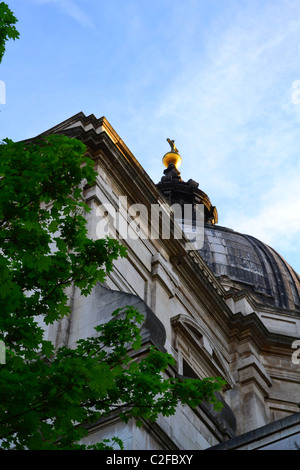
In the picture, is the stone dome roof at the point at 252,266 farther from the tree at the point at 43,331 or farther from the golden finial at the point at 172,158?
the tree at the point at 43,331

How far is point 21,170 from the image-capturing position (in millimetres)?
11297

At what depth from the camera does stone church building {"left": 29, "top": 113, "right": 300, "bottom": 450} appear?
15242mm

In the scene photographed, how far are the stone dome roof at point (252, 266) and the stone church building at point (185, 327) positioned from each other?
1466cm

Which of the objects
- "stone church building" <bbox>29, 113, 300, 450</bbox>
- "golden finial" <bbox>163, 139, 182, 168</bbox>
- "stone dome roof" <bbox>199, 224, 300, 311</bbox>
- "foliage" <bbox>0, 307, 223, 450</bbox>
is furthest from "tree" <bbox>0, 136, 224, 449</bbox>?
"golden finial" <bbox>163, 139, 182, 168</bbox>

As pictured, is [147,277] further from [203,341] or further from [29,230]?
[29,230]

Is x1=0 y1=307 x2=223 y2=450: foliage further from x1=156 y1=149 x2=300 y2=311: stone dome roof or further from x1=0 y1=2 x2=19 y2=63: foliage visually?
x1=156 y1=149 x2=300 y2=311: stone dome roof

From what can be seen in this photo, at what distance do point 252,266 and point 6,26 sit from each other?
38.6 m

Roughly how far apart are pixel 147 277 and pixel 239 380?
20.7 ft

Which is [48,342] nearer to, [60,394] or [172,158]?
[60,394]

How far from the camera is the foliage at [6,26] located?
40.1 ft

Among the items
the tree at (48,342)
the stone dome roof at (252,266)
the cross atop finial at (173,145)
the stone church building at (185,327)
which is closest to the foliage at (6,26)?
the tree at (48,342)

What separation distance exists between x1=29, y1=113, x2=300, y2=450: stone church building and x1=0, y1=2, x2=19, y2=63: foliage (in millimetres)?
6079

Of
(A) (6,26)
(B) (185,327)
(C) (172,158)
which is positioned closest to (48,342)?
(A) (6,26)
